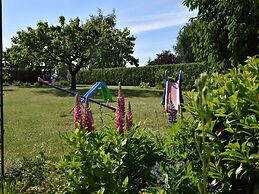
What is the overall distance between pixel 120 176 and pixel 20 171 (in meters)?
2.09

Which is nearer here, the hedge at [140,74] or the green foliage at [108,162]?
the green foliage at [108,162]

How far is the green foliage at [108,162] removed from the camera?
180 cm

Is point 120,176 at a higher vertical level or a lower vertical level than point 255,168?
lower

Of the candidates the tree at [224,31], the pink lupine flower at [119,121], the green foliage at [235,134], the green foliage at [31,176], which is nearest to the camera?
the green foliage at [235,134]

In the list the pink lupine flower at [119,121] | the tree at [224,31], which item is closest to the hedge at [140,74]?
the tree at [224,31]

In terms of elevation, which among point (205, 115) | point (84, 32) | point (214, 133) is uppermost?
point (84, 32)

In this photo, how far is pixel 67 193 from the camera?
1973 millimetres

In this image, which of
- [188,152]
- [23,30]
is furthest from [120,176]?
[23,30]

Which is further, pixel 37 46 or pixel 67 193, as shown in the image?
pixel 37 46

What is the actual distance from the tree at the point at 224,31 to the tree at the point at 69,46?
10.4m

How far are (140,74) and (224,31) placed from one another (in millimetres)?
16551

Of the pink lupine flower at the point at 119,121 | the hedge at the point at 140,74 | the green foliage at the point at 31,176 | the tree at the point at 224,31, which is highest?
the tree at the point at 224,31

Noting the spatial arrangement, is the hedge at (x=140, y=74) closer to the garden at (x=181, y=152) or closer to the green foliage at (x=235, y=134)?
the garden at (x=181, y=152)

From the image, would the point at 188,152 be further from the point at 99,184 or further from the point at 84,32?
the point at 84,32
